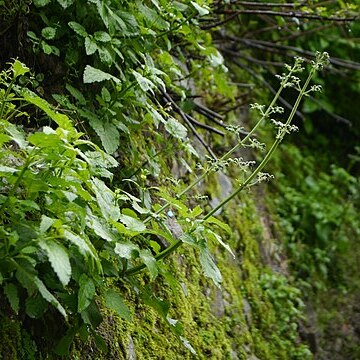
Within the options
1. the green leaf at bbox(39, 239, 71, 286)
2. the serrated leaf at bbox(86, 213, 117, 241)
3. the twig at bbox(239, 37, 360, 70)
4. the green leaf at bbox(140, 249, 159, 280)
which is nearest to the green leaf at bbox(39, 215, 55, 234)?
the green leaf at bbox(39, 239, 71, 286)

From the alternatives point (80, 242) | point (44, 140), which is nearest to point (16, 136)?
point (44, 140)

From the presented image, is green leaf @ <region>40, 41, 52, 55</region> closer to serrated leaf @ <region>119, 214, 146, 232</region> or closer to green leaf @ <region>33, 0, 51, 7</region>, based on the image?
green leaf @ <region>33, 0, 51, 7</region>

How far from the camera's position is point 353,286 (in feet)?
14.2

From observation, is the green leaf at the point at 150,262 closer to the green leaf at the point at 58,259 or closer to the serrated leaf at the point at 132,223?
the serrated leaf at the point at 132,223

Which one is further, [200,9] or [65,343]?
[200,9]

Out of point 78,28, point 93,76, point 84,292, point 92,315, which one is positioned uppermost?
point 78,28

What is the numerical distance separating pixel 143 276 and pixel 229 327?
2.25ft

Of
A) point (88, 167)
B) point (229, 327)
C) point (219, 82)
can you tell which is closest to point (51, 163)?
point (88, 167)

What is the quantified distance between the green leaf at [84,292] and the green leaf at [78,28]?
3.27 feet

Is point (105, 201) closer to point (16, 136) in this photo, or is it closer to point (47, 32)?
point (16, 136)

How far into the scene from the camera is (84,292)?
166cm

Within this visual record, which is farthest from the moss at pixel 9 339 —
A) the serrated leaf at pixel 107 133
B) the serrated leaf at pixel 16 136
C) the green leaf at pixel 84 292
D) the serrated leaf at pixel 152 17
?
the serrated leaf at pixel 152 17

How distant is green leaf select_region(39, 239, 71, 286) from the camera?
141 centimetres

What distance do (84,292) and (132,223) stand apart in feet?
0.79
